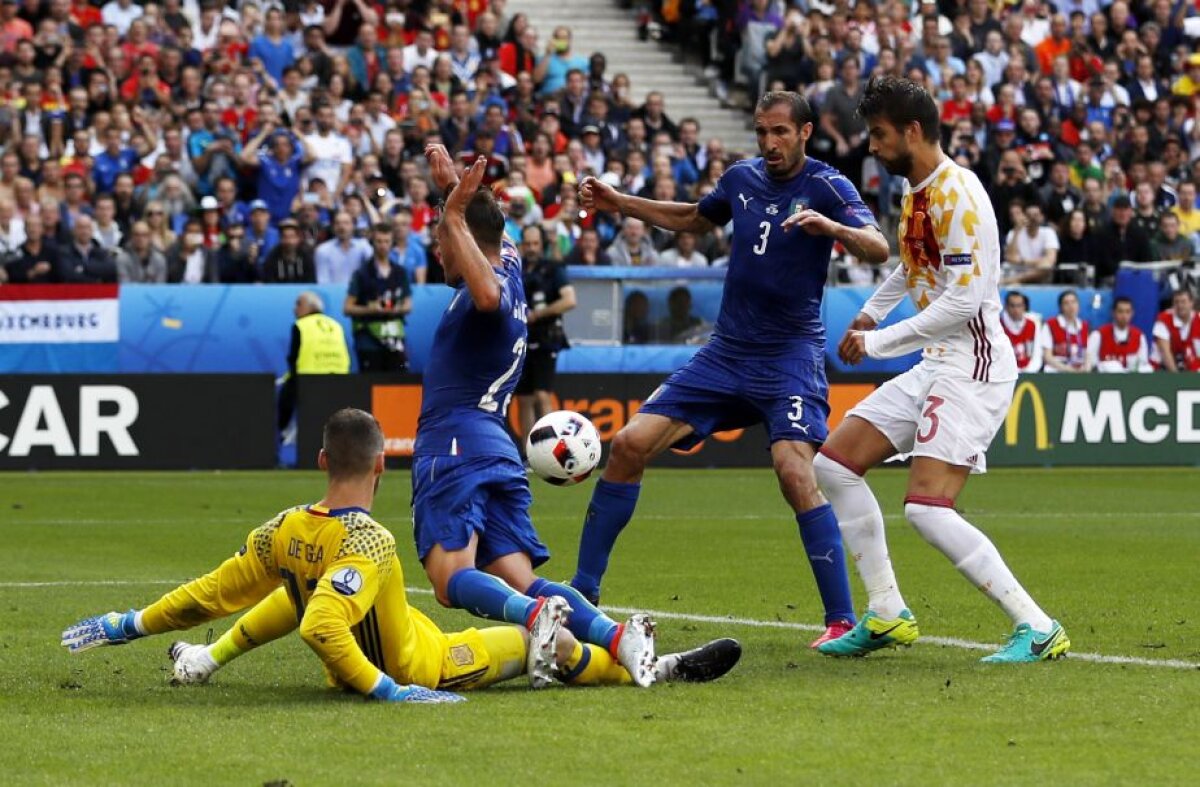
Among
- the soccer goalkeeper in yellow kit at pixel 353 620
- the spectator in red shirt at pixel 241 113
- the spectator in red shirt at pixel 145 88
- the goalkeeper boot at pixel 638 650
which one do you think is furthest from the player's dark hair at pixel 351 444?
the spectator in red shirt at pixel 145 88

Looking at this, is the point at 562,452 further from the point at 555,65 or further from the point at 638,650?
the point at 555,65

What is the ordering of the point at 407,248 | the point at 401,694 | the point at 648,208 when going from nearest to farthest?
the point at 401,694
the point at 648,208
the point at 407,248

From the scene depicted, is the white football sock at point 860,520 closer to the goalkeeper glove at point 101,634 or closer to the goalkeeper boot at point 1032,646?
the goalkeeper boot at point 1032,646

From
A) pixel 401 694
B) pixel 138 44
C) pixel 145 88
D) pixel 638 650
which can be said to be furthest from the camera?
pixel 138 44

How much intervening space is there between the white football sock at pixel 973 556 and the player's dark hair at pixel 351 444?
2343 millimetres

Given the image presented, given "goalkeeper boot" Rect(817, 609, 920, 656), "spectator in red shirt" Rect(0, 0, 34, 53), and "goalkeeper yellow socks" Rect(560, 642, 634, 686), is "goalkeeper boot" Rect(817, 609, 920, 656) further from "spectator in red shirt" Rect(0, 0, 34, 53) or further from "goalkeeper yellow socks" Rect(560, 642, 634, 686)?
"spectator in red shirt" Rect(0, 0, 34, 53)

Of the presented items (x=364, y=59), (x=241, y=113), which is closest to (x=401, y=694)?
(x=241, y=113)

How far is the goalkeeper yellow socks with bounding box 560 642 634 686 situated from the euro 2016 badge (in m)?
0.90

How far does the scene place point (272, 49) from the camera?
2509cm

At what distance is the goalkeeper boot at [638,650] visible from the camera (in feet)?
25.1

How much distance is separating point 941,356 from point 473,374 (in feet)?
6.36

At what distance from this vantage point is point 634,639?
25.1 ft

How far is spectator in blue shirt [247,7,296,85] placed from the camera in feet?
82.2

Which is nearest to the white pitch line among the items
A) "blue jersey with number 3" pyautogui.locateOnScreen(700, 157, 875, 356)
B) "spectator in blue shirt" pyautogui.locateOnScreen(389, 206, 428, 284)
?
"blue jersey with number 3" pyautogui.locateOnScreen(700, 157, 875, 356)
